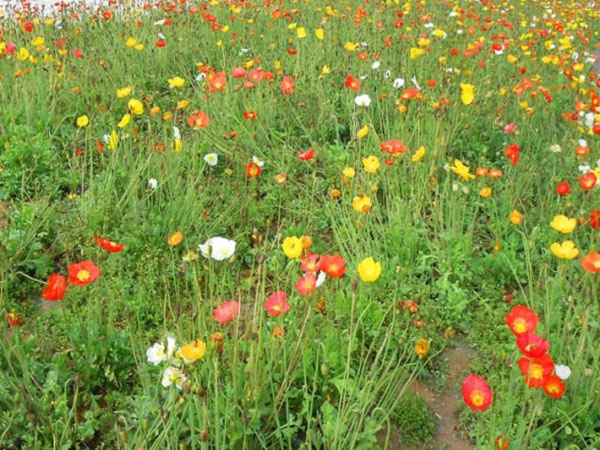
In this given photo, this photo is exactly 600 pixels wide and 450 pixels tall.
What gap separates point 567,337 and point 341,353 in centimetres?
87

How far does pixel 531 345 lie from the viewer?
1604mm

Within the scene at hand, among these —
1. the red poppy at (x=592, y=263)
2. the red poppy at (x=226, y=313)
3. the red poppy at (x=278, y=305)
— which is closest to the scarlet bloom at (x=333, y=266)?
the red poppy at (x=278, y=305)

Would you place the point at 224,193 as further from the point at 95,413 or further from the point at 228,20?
the point at 228,20

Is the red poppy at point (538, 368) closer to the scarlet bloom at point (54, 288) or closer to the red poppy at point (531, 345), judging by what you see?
the red poppy at point (531, 345)

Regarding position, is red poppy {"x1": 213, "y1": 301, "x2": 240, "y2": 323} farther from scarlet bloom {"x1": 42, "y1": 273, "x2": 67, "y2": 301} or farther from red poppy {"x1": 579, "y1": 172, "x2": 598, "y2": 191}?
red poppy {"x1": 579, "y1": 172, "x2": 598, "y2": 191}

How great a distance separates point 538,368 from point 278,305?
0.79 metres

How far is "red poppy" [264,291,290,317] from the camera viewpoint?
179cm

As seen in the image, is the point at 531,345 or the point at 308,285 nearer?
the point at 531,345

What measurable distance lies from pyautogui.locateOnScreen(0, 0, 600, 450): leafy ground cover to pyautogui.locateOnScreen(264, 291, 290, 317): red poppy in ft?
0.04

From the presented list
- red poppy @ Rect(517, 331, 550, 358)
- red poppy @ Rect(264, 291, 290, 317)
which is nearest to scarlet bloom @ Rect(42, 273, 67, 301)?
red poppy @ Rect(264, 291, 290, 317)

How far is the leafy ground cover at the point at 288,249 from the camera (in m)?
1.87

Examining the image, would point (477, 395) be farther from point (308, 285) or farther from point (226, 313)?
point (226, 313)

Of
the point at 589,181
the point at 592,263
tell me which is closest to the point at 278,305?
the point at 592,263

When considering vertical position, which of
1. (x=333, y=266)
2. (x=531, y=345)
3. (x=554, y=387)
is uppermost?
(x=333, y=266)
